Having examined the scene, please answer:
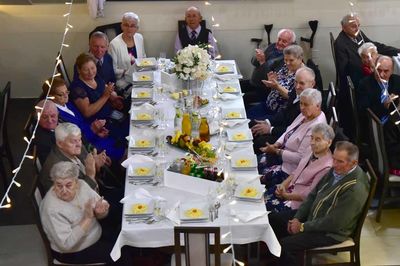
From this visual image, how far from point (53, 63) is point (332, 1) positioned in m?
3.13

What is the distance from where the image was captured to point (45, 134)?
4.62 m

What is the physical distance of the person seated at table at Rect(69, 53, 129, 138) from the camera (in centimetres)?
536

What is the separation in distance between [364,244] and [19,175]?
3022 mm

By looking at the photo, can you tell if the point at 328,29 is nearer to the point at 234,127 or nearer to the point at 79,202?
the point at 234,127

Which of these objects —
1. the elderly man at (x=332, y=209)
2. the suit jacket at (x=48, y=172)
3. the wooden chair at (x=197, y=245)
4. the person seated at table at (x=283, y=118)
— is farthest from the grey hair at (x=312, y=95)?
the suit jacket at (x=48, y=172)

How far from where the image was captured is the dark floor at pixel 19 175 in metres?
5.14

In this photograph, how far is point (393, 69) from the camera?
5.87m

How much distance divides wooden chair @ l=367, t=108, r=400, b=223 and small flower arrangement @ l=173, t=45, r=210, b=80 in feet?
4.49

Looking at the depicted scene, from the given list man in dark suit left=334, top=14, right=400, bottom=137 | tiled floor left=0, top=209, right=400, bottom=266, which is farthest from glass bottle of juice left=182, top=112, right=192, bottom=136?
man in dark suit left=334, top=14, right=400, bottom=137

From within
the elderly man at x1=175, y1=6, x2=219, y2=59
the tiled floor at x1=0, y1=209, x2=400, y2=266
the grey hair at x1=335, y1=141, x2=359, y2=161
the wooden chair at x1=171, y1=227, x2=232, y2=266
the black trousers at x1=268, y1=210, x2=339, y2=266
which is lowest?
the tiled floor at x1=0, y1=209, x2=400, y2=266

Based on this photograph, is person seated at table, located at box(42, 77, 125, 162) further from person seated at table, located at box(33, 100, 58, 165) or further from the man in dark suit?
the man in dark suit

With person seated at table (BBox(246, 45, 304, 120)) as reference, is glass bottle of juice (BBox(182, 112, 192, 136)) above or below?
below

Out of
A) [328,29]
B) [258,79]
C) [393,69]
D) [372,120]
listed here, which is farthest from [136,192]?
[328,29]

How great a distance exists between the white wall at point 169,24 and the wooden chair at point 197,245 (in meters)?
3.62
